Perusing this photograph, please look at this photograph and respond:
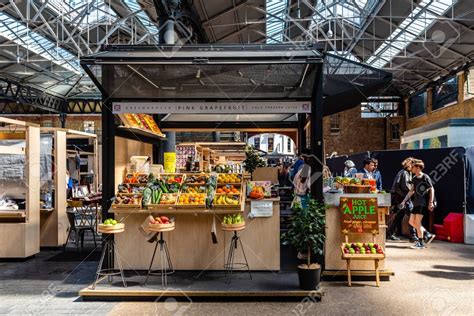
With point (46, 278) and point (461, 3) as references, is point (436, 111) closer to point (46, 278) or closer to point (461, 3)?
point (461, 3)

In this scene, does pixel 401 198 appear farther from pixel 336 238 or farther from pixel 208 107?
pixel 208 107

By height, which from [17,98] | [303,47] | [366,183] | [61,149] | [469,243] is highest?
[17,98]

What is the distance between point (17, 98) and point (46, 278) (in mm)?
18955

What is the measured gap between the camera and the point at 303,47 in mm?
5145

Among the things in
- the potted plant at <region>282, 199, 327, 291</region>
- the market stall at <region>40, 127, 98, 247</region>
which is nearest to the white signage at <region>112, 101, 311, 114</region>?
the potted plant at <region>282, 199, 327, 291</region>

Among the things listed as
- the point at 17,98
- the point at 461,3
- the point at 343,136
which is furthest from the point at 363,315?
the point at 343,136

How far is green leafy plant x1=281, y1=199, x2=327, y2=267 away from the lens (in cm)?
492

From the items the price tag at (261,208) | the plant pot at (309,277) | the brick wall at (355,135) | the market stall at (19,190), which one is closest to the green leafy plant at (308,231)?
the plant pot at (309,277)

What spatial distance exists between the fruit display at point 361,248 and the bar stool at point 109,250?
275 centimetres

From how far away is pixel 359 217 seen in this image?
5.48 meters

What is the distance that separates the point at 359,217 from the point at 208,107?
8.10 ft

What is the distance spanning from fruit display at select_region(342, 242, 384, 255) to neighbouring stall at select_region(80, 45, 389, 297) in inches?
28.2

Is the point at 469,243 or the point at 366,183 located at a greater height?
the point at 366,183

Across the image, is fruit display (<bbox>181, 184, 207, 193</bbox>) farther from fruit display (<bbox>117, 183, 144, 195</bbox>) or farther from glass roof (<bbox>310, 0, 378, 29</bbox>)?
glass roof (<bbox>310, 0, 378, 29</bbox>)
